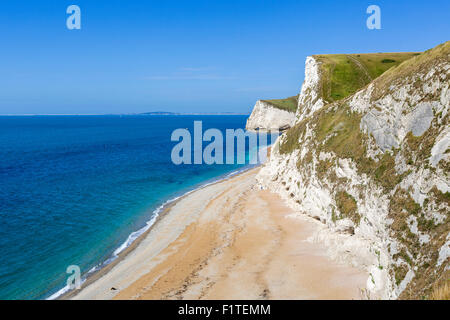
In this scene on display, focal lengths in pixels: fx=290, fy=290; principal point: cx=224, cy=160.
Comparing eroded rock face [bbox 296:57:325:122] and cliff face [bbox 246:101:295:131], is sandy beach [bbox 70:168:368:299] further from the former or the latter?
cliff face [bbox 246:101:295:131]

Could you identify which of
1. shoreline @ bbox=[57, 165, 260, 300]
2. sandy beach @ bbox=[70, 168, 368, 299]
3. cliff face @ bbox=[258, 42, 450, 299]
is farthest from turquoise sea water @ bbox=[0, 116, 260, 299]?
cliff face @ bbox=[258, 42, 450, 299]

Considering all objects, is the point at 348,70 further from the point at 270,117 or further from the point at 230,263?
the point at 270,117

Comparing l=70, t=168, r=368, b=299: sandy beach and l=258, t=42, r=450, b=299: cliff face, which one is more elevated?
l=258, t=42, r=450, b=299: cliff face

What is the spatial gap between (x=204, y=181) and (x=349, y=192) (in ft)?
120

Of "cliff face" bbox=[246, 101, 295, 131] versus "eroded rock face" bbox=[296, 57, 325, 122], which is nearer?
"eroded rock face" bbox=[296, 57, 325, 122]

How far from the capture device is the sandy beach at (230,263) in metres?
20.2

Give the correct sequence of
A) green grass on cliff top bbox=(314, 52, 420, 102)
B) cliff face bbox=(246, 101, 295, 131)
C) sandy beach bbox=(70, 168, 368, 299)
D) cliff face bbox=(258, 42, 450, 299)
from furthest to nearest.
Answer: cliff face bbox=(246, 101, 295, 131) < green grass on cliff top bbox=(314, 52, 420, 102) < sandy beach bbox=(70, 168, 368, 299) < cliff face bbox=(258, 42, 450, 299)

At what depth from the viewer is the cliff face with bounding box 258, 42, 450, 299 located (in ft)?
47.6

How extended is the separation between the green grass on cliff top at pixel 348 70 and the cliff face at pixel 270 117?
74.0m

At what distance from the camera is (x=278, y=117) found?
146 m

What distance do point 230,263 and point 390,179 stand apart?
13.9m

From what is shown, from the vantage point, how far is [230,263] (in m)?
24.5

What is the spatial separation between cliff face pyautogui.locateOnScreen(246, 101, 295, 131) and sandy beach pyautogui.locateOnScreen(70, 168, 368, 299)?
367ft
